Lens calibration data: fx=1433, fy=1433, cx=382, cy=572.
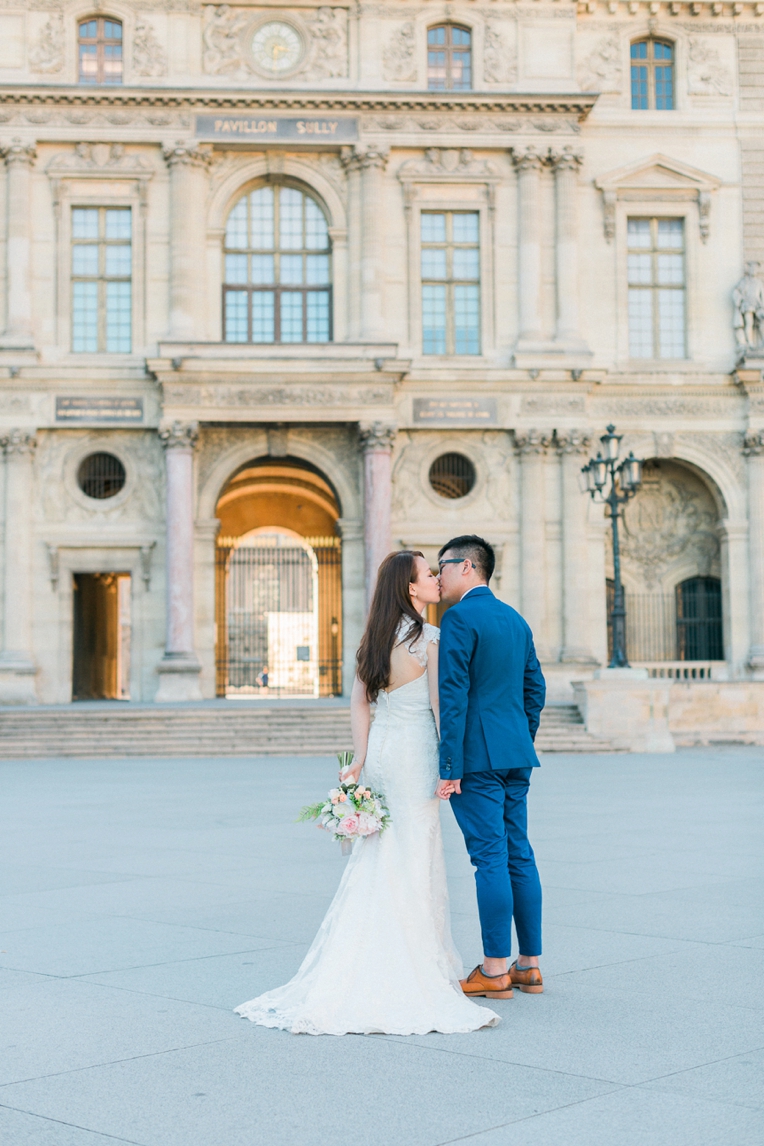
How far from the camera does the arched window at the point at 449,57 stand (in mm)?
34719

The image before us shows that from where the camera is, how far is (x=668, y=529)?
36656 millimetres

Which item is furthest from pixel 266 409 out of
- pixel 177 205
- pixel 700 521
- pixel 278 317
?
pixel 700 521

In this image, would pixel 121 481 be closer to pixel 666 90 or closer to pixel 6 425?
pixel 6 425


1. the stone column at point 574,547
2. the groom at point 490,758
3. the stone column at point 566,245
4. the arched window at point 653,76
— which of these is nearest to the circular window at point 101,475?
the stone column at point 574,547

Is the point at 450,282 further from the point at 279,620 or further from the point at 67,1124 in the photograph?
the point at 67,1124

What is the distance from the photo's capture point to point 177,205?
33562 mm

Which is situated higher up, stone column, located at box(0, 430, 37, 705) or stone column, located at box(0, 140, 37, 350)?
stone column, located at box(0, 140, 37, 350)

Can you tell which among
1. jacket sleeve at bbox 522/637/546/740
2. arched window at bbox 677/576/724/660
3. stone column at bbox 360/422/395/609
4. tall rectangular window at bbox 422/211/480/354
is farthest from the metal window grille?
jacket sleeve at bbox 522/637/546/740

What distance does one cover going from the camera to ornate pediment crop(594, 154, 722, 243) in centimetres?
3516

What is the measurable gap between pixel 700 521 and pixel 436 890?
31110 millimetres

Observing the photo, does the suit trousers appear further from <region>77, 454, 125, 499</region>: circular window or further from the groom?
<region>77, 454, 125, 499</region>: circular window

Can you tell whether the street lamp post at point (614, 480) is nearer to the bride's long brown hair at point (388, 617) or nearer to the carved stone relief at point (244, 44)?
the carved stone relief at point (244, 44)

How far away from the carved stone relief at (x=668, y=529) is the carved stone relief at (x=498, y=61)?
10.1 metres

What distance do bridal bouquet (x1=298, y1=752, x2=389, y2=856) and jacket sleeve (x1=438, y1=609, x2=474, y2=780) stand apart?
1.17ft
